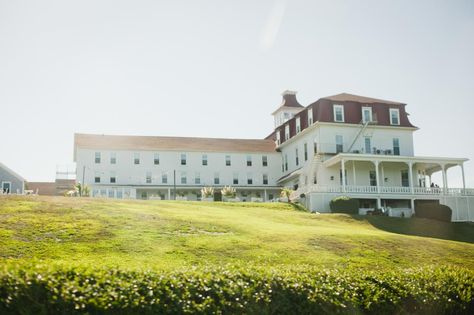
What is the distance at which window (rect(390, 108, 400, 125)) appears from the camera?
178 feet

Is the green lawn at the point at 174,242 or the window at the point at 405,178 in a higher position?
Result: the window at the point at 405,178

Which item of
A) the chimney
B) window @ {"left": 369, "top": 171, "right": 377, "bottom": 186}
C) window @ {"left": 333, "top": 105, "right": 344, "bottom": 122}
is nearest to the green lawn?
window @ {"left": 369, "top": 171, "right": 377, "bottom": 186}

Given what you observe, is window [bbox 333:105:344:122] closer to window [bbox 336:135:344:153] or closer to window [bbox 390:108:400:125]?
window [bbox 336:135:344:153]

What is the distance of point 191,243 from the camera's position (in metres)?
21.3

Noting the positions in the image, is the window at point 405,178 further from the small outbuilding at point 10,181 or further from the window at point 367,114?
the small outbuilding at point 10,181

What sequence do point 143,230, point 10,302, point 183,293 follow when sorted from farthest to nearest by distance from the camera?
point 143,230 → point 183,293 → point 10,302

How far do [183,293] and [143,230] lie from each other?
44.9 ft

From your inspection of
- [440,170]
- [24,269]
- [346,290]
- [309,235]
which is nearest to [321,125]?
[440,170]

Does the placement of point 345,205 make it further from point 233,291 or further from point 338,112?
point 233,291

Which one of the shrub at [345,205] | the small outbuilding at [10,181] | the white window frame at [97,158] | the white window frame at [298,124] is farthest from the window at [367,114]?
the small outbuilding at [10,181]

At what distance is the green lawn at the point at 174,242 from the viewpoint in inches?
739

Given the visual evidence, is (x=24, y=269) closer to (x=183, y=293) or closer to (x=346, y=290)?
(x=183, y=293)

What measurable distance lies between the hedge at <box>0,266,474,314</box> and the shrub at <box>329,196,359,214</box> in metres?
28.0

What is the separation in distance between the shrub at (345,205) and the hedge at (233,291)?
27986mm
